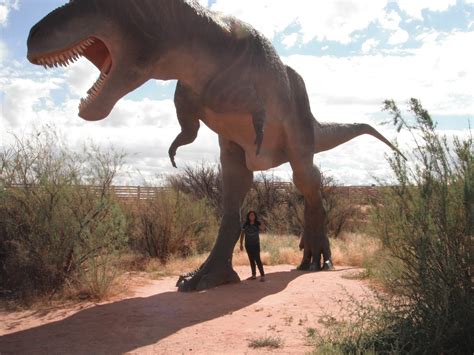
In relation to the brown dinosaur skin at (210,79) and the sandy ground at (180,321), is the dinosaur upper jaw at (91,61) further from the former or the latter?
the sandy ground at (180,321)

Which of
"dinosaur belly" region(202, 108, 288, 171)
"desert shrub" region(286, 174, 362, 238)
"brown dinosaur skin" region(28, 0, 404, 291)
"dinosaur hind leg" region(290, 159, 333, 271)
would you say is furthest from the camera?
"desert shrub" region(286, 174, 362, 238)

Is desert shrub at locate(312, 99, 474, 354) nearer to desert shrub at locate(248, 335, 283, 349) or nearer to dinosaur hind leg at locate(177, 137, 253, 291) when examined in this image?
desert shrub at locate(248, 335, 283, 349)

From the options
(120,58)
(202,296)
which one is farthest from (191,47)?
(202,296)

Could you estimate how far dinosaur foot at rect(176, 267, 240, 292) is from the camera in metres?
6.45

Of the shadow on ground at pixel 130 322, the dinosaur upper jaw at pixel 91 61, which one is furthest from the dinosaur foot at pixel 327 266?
the dinosaur upper jaw at pixel 91 61

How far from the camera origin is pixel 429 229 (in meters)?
3.48

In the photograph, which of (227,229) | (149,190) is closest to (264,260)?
(227,229)

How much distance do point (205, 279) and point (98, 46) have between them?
10.7 ft

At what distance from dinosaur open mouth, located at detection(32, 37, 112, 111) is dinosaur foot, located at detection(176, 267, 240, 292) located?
284 centimetres

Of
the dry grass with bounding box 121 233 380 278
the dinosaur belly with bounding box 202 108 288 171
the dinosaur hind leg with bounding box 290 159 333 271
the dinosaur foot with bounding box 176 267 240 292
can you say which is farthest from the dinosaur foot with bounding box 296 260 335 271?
the dinosaur belly with bounding box 202 108 288 171

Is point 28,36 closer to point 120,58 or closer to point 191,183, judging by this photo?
point 120,58

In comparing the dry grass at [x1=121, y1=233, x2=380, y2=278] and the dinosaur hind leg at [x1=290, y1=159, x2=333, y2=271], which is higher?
the dinosaur hind leg at [x1=290, y1=159, x2=333, y2=271]

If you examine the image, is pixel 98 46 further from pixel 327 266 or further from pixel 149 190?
pixel 149 190

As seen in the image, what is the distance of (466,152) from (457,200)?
379mm
